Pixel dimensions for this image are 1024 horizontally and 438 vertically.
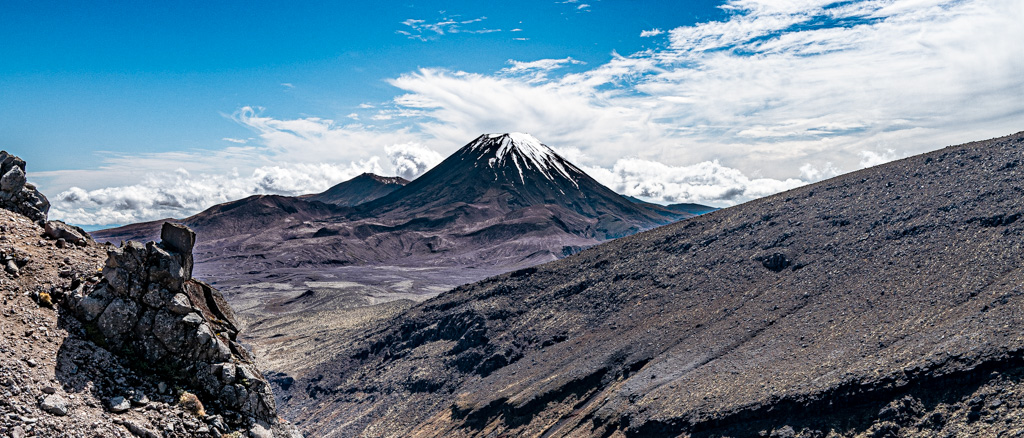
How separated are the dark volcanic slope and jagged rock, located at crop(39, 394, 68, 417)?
912 inches

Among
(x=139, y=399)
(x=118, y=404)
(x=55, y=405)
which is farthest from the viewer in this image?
(x=139, y=399)

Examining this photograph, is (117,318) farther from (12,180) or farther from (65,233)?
(12,180)

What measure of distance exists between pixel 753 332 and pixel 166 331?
96.2ft

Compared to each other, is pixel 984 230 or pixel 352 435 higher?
pixel 984 230

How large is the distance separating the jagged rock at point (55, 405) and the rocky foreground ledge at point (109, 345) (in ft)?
0.07

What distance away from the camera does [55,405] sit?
880cm

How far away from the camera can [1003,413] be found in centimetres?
1956

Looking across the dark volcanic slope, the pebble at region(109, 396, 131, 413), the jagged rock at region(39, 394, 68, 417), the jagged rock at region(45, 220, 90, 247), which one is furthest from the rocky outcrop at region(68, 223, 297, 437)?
the dark volcanic slope

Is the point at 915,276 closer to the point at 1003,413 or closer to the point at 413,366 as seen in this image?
the point at 1003,413

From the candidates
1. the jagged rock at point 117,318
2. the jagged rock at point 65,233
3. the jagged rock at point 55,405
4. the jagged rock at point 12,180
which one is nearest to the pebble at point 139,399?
the jagged rock at point 55,405

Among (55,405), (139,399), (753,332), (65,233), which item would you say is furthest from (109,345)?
(753,332)

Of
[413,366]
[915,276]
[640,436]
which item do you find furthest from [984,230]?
[413,366]

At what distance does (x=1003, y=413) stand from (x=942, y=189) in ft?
83.3

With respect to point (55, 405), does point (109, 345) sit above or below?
above
